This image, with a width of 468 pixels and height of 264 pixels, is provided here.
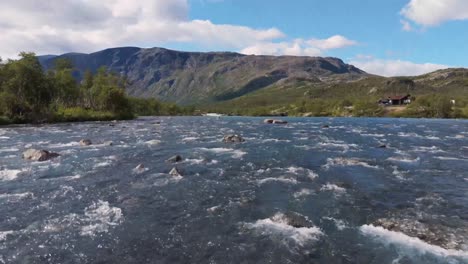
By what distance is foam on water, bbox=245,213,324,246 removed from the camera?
57.7 ft

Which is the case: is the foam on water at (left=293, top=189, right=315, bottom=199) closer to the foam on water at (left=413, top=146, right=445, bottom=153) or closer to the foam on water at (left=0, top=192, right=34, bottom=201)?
the foam on water at (left=0, top=192, right=34, bottom=201)

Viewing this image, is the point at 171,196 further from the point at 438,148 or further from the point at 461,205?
the point at 438,148

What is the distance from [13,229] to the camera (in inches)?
736

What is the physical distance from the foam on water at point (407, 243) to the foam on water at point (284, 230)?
8.87 feet

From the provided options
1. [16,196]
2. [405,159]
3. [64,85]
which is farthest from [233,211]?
[64,85]

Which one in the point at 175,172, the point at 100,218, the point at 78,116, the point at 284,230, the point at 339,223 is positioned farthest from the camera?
the point at 78,116

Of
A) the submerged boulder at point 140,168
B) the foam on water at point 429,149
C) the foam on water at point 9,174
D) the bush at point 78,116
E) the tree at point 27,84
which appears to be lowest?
the bush at point 78,116

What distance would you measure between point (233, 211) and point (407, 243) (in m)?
9.42

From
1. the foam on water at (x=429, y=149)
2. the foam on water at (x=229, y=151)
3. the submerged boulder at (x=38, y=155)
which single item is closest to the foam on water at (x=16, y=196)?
the submerged boulder at (x=38, y=155)

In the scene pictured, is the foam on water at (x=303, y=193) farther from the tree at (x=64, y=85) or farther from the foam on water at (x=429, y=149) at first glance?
the tree at (x=64, y=85)

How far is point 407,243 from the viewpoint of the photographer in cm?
1702

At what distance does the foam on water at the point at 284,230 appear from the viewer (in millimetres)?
17575

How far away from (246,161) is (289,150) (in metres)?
10.8

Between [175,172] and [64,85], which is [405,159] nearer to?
[175,172]
